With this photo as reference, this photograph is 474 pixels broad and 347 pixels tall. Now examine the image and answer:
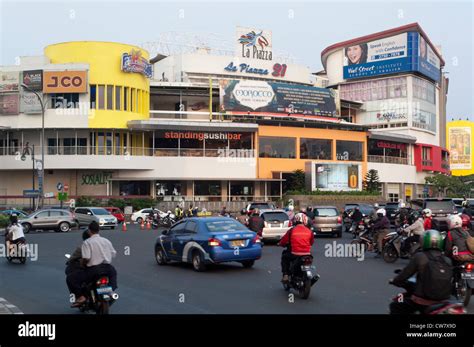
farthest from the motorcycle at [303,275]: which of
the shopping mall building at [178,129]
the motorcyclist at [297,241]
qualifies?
the shopping mall building at [178,129]

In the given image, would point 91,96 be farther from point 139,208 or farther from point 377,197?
point 377,197

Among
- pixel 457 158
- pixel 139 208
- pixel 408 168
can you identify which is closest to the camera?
pixel 139 208

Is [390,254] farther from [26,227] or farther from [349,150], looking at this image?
[349,150]

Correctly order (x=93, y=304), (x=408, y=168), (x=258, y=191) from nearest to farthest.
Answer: (x=93, y=304) → (x=258, y=191) → (x=408, y=168)

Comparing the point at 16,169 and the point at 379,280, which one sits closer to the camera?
the point at 379,280

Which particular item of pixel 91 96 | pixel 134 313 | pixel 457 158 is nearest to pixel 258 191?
pixel 91 96

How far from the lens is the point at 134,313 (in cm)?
1036

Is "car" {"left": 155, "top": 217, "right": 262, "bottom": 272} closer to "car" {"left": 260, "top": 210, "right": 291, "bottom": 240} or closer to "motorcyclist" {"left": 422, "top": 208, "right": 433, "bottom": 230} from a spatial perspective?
"motorcyclist" {"left": 422, "top": 208, "right": 433, "bottom": 230}

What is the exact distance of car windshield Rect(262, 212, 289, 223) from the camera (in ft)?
81.6

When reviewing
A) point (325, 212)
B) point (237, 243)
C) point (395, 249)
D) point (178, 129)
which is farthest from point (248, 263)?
point (178, 129)

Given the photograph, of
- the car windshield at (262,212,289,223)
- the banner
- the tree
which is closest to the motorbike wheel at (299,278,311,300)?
the car windshield at (262,212,289,223)

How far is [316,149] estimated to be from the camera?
2520 inches

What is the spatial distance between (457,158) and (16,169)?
11390 cm

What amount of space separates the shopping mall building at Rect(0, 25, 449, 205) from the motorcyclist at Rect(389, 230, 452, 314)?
44.4m
